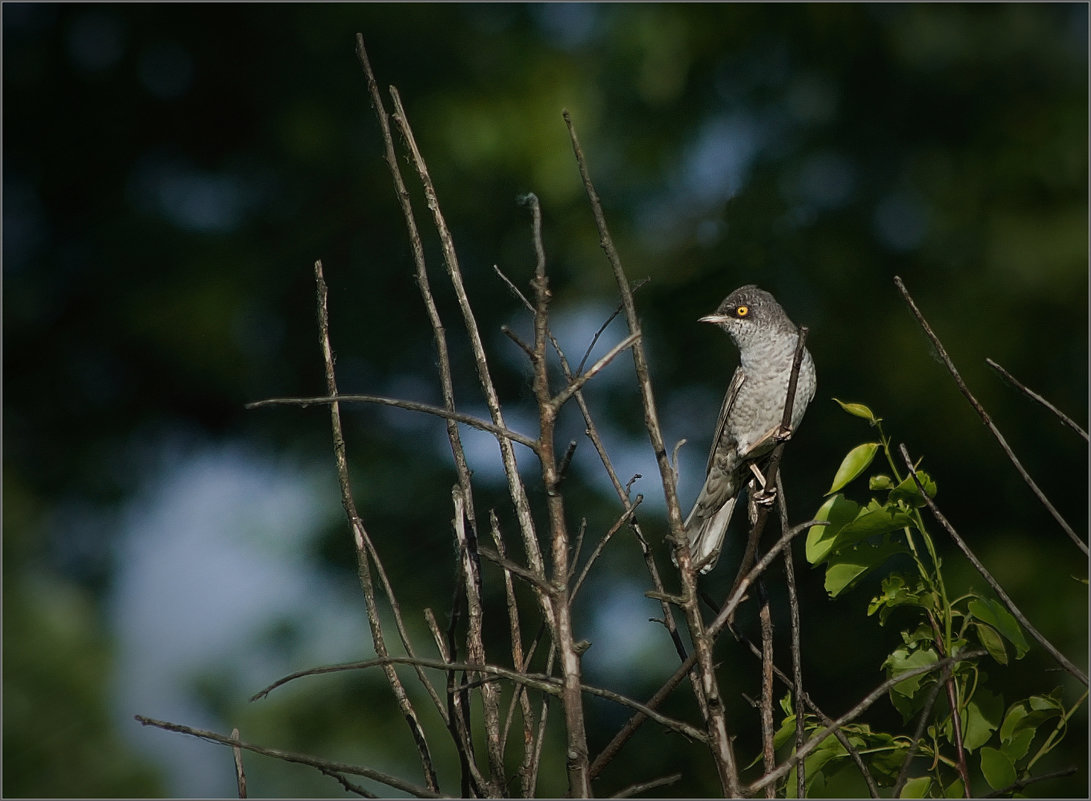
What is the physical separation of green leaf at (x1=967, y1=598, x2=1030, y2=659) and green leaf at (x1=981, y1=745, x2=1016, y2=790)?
0.42 ft

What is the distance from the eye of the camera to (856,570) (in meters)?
1.17

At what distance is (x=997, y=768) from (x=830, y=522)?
0.30 meters

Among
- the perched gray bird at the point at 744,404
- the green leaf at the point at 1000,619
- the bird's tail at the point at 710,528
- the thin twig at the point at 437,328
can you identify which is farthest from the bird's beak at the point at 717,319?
the green leaf at the point at 1000,619

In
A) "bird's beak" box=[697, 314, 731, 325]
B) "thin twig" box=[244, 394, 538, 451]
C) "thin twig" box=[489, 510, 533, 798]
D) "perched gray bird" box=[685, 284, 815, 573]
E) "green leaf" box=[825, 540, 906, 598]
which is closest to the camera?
"thin twig" box=[244, 394, 538, 451]

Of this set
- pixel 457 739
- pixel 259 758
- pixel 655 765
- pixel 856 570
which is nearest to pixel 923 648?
pixel 856 570

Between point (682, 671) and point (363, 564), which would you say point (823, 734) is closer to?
point (682, 671)

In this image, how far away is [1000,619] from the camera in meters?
1.11

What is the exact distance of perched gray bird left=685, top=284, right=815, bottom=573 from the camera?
8.93 feet

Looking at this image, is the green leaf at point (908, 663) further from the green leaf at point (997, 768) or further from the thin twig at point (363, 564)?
the thin twig at point (363, 564)

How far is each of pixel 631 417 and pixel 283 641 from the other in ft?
5.58

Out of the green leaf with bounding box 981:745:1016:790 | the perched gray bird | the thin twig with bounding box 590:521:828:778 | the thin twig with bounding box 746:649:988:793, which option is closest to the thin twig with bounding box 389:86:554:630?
the thin twig with bounding box 590:521:828:778

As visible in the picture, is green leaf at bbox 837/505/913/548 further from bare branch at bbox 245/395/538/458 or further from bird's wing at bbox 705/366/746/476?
bird's wing at bbox 705/366/746/476

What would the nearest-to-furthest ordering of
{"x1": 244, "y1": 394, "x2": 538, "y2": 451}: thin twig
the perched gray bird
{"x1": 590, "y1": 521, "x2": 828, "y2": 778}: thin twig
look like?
{"x1": 244, "y1": 394, "x2": 538, "y2": 451}: thin twig → {"x1": 590, "y1": 521, "x2": 828, "y2": 778}: thin twig → the perched gray bird

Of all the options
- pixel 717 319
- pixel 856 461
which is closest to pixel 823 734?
pixel 856 461
